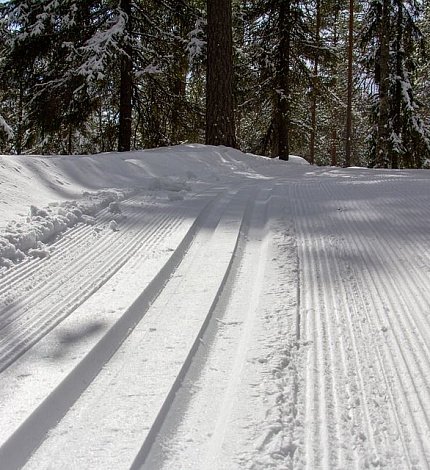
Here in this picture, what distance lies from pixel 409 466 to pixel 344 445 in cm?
17

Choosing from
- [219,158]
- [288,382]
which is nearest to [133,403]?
[288,382]

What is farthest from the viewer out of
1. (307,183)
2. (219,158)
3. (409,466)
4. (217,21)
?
(217,21)

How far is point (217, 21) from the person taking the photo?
9.73m

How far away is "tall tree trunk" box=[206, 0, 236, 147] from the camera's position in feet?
32.0

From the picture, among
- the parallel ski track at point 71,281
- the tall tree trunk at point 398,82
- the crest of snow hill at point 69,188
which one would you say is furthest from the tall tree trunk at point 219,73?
the tall tree trunk at point 398,82

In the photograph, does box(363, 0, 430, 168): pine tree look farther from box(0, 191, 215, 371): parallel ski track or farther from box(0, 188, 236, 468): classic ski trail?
box(0, 188, 236, 468): classic ski trail

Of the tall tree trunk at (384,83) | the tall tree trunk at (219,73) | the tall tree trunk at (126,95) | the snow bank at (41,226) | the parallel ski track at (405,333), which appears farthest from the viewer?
the tall tree trunk at (384,83)

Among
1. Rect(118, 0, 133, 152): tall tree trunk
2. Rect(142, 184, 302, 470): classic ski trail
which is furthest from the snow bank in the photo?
Rect(118, 0, 133, 152): tall tree trunk

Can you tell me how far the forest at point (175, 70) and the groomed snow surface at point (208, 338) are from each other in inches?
281

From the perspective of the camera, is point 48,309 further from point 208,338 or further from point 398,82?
point 398,82

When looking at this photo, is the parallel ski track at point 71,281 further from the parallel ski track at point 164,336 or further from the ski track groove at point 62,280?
the parallel ski track at point 164,336

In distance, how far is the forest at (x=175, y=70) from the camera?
10055mm

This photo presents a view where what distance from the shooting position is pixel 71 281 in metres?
2.41

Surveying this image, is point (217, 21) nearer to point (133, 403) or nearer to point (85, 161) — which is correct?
point (85, 161)
